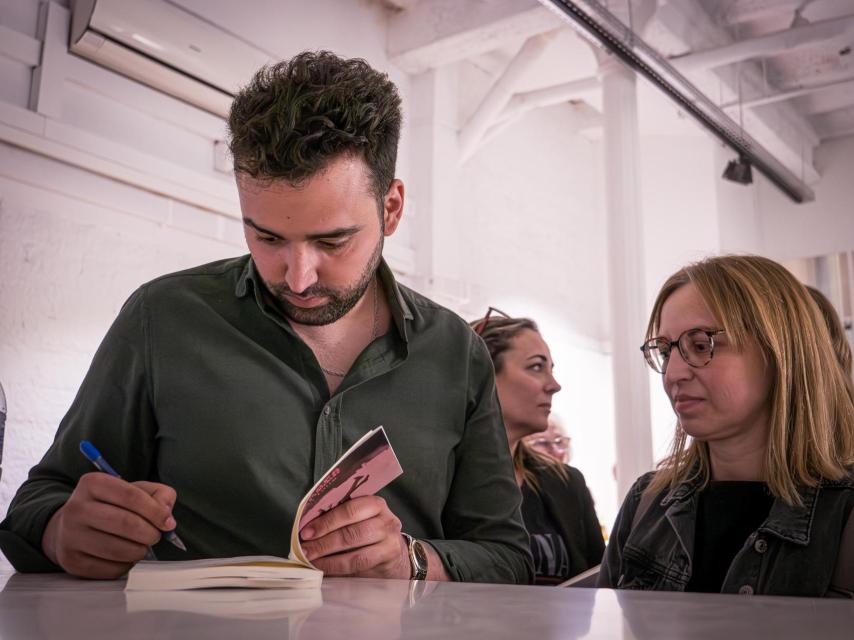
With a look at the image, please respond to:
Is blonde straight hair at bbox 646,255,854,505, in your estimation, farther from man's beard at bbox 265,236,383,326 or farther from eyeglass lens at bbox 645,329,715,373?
man's beard at bbox 265,236,383,326

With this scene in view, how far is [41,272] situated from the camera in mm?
3699

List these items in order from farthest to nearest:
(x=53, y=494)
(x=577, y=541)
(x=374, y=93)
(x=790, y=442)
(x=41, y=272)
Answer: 1. (x=41, y=272)
2. (x=577, y=541)
3. (x=790, y=442)
4. (x=374, y=93)
5. (x=53, y=494)

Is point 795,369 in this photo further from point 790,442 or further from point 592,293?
point 592,293

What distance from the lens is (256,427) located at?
1.37 m

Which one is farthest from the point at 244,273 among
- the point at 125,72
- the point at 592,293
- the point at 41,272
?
the point at 592,293

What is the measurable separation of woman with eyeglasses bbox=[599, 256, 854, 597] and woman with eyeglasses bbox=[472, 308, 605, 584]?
1.00 metres

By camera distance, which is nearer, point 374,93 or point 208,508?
point 208,508

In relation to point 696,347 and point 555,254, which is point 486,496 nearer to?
point 696,347

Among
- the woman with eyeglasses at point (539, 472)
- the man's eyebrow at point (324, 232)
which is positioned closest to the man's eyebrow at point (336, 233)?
the man's eyebrow at point (324, 232)

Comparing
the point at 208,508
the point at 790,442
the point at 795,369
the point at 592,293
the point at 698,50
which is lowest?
the point at 208,508

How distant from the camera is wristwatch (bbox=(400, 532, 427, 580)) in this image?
125 cm

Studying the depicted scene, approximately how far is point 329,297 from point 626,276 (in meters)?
3.90

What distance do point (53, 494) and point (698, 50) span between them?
5171 millimetres

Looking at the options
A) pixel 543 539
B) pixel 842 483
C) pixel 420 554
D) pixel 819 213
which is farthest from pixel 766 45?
pixel 420 554
